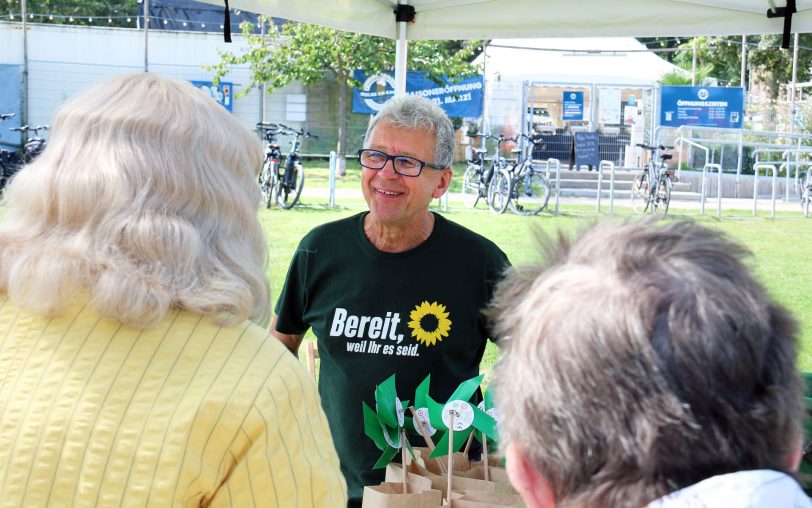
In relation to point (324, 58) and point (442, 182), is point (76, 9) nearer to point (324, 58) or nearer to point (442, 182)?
point (324, 58)

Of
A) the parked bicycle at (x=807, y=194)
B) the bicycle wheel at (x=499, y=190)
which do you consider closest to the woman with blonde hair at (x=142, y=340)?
the bicycle wheel at (x=499, y=190)

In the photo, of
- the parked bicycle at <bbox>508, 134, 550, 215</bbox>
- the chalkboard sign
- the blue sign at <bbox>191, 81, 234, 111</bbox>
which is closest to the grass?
the parked bicycle at <bbox>508, 134, 550, 215</bbox>

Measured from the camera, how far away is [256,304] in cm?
129

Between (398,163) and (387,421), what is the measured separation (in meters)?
0.95

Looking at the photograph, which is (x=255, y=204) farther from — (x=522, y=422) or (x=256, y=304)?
(x=522, y=422)

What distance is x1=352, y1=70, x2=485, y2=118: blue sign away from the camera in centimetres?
1895

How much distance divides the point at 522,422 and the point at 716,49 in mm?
33754

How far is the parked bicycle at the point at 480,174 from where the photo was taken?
14.2 metres

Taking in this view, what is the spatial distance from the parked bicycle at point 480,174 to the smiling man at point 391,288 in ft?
36.5

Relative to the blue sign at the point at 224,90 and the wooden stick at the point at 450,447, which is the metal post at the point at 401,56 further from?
the blue sign at the point at 224,90

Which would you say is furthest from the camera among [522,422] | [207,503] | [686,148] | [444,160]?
[686,148]

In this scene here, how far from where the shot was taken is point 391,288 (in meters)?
2.42

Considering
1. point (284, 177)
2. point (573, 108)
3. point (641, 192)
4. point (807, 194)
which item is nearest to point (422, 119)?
point (284, 177)

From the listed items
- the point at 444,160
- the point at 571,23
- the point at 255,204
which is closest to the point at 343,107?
the point at 571,23
